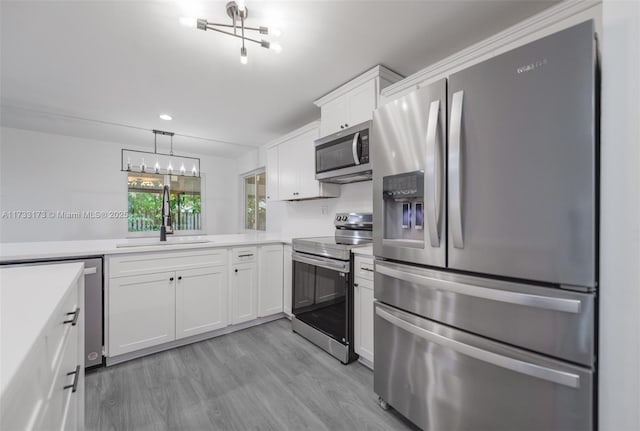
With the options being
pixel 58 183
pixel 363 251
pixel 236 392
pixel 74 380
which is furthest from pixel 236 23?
pixel 58 183

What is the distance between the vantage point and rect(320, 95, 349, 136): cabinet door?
2568 mm

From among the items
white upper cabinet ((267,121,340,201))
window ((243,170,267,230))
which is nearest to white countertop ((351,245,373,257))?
white upper cabinet ((267,121,340,201))

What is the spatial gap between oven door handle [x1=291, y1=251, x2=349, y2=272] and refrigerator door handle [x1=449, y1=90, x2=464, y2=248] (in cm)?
101

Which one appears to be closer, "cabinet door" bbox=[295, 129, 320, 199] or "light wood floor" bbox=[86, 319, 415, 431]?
"light wood floor" bbox=[86, 319, 415, 431]

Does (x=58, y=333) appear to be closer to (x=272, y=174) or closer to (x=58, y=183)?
(x=272, y=174)

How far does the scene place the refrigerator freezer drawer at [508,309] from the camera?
0.93 meters

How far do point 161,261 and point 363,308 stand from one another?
5.68ft

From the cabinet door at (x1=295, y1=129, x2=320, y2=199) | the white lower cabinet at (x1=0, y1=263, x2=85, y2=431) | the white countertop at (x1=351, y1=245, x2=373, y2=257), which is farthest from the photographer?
the cabinet door at (x1=295, y1=129, x2=320, y2=199)

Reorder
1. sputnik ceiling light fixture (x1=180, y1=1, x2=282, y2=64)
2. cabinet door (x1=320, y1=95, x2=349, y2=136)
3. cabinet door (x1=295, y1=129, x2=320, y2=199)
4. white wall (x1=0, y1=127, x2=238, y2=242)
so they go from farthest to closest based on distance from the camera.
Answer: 1. white wall (x1=0, y1=127, x2=238, y2=242)
2. cabinet door (x1=295, y1=129, x2=320, y2=199)
3. cabinet door (x1=320, y1=95, x2=349, y2=136)
4. sputnik ceiling light fixture (x1=180, y1=1, x2=282, y2=64)

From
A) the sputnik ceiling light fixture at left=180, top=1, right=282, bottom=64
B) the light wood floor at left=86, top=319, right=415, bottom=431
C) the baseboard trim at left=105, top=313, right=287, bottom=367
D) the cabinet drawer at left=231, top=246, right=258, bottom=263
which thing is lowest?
the light wood floor at left=86, top=319, right=415, bottom=431

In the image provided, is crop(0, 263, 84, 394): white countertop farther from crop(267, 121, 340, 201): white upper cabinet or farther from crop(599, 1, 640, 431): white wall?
crop(267, 121, 340, 201): white upper cabinet

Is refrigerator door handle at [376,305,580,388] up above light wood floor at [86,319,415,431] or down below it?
above

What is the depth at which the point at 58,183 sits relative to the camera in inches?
164

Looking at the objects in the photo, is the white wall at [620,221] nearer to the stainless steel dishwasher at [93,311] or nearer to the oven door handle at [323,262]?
the oven door handle at [323,262]
